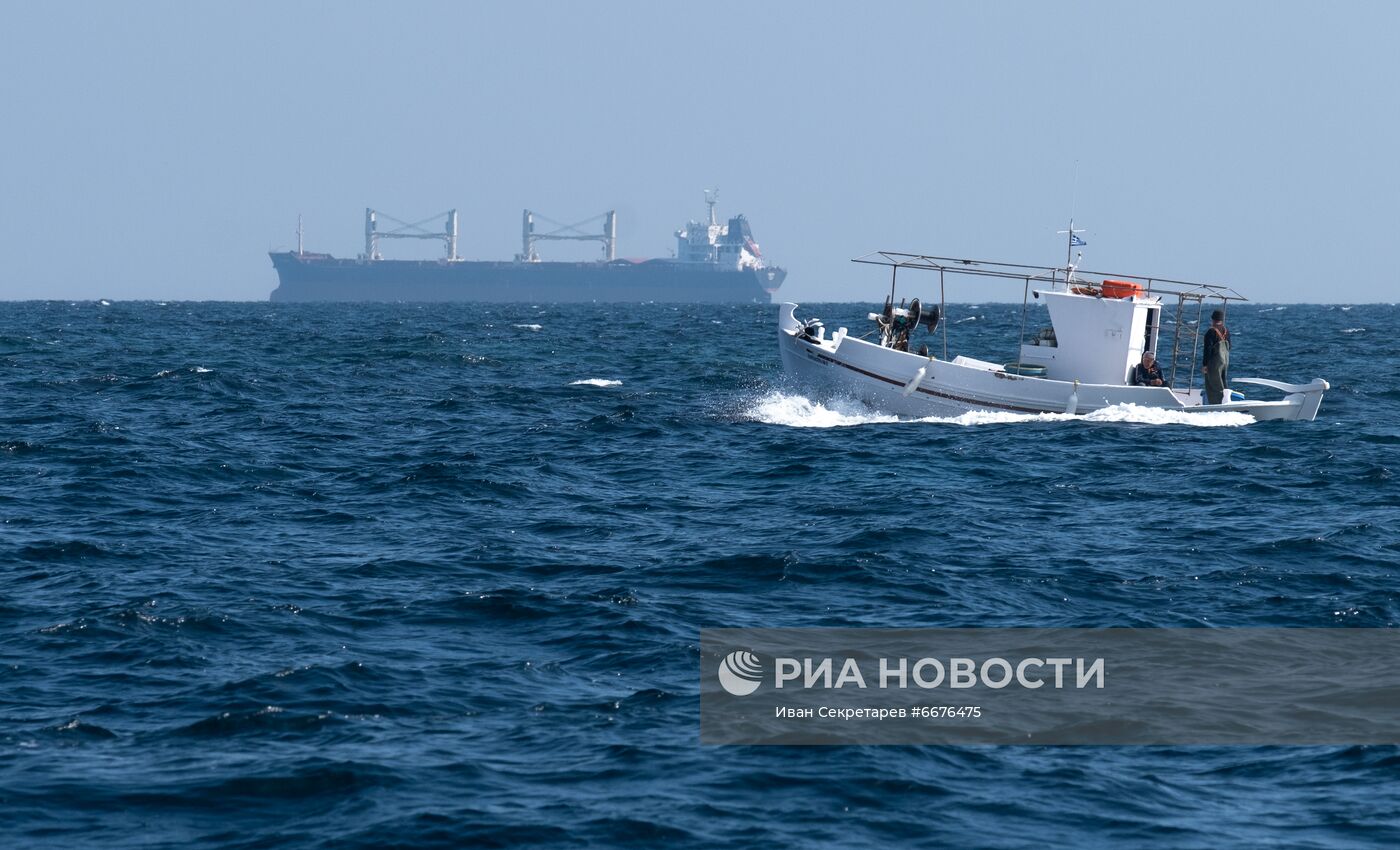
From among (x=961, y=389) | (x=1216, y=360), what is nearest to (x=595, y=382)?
(x=961, y=389)

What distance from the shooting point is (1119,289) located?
30906 millimetres

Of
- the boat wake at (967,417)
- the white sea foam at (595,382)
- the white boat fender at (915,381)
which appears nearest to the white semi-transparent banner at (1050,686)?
the boat wake at (967,417)

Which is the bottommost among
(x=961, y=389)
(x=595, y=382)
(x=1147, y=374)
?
(x=595, y=382)

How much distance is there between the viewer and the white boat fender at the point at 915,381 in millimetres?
30844

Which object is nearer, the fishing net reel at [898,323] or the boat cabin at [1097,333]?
the boat cabin at [1097,333]

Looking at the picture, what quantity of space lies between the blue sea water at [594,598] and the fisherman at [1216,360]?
48.9 inches

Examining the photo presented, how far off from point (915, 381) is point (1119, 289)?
4710 mm

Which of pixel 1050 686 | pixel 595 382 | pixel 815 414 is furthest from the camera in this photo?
→ pixel 595 382

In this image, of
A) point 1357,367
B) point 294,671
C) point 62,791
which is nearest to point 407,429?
point 294,671

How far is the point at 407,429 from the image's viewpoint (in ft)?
98.9

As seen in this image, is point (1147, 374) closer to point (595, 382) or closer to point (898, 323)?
→ point (898, 323)

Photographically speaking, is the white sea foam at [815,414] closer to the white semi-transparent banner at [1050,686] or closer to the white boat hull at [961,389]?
the white boat hull at [961,389]

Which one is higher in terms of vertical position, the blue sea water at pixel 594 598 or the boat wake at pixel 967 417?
the boat wake at pixel 967 417

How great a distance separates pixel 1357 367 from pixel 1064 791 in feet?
148
